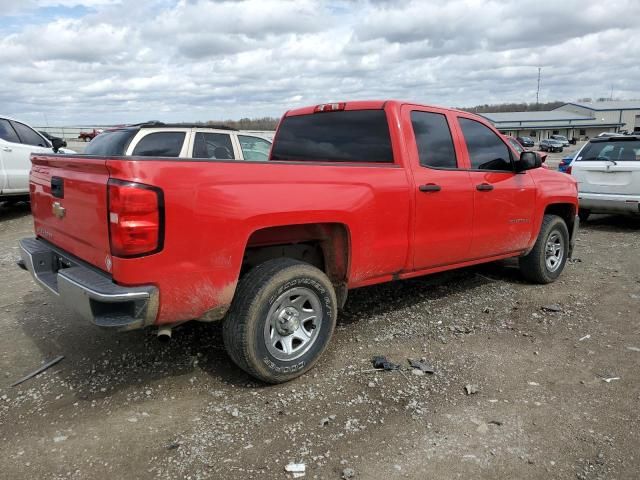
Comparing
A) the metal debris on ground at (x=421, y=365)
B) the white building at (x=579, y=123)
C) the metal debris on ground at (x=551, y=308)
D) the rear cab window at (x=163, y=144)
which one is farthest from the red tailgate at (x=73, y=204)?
the white building at (x=579, y=123)

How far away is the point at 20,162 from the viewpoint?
9.73 meters

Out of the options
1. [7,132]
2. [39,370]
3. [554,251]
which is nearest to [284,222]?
[39,370]

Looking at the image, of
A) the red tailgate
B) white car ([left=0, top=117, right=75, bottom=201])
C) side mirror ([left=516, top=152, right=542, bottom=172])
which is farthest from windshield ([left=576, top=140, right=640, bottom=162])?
white car ([left=0, top=117, right=75, bottom=201])

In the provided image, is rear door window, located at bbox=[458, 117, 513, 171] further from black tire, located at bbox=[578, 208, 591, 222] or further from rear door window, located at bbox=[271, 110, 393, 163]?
black tire, located at bbox=[578, 208, 591, 222]

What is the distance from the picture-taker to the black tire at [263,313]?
3230 mm

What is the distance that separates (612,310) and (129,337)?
14.9 feet

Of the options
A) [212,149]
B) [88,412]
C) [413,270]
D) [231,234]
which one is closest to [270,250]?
[231,234]

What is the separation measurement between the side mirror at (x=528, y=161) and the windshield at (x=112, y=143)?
5.20 meters

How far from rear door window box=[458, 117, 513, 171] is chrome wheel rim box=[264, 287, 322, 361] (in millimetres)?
2180

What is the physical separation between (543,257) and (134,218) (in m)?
4.64

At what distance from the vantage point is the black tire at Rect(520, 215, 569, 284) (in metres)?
5.67

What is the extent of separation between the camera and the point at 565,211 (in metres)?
6.23

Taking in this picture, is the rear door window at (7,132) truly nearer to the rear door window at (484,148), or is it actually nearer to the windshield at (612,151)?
the rear door window at (484,148)

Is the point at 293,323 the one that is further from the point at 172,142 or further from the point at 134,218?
the point at 172,142
